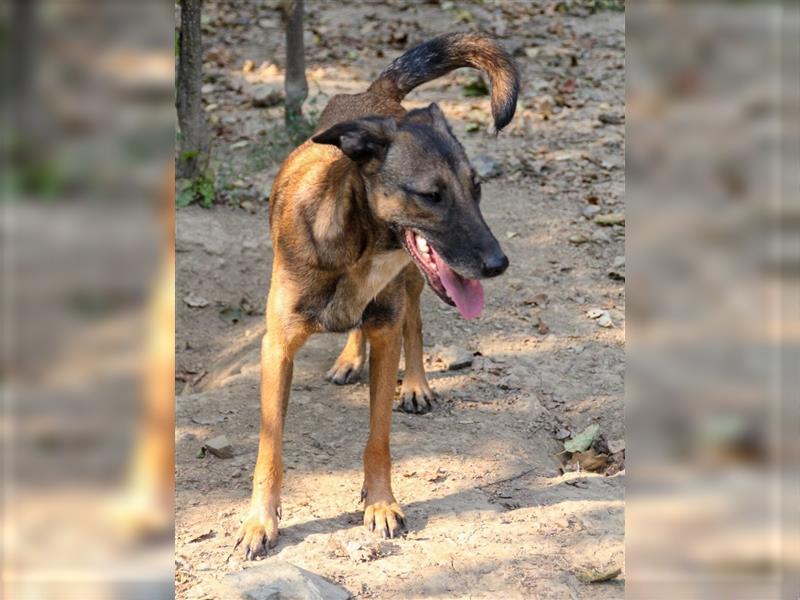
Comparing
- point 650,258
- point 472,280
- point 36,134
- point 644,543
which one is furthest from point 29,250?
point 472,280

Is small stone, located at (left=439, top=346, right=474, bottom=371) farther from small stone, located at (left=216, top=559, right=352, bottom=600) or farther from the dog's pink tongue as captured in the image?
small stone, located at (left=216, top=559, right=352, bottom=600)

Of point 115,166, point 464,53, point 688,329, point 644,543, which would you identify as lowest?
point 644,543

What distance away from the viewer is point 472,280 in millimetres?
4164

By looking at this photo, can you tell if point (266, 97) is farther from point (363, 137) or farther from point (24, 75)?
point (24, 75)

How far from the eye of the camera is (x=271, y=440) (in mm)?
4465

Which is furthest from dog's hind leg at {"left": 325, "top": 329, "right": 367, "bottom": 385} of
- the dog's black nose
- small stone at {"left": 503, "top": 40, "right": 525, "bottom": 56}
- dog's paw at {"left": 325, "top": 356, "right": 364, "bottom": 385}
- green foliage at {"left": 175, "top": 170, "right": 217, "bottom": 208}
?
small stone at {"left": 503, "top": 40, "right": 525, "bottom": 56}

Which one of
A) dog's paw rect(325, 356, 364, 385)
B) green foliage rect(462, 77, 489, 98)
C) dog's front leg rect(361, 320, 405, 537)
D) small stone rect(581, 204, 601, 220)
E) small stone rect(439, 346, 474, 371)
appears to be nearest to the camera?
dog's front leg rect(361, 320, 405, 537)

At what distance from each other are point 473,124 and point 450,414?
4.33 m

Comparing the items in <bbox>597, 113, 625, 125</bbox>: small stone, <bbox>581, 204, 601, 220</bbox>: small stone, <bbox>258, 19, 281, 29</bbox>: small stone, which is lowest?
<bbox>581, 204, 601, 220</bbox>: small stone

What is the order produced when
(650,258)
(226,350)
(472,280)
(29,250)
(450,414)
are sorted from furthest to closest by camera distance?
1. (226,350)
2. (450,414)
3. (472,280)
4. (650,258)
5. (29,250)

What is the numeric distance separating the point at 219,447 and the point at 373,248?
1449 millimetres

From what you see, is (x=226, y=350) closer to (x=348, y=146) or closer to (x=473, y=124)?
(x=348, y=146)

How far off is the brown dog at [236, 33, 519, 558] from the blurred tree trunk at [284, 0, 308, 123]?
385 centimetres

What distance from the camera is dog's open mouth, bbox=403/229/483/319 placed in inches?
162
